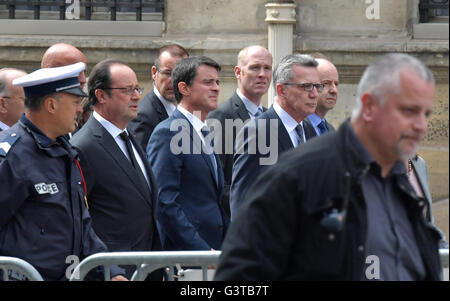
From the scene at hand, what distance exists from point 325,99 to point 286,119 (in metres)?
1.27

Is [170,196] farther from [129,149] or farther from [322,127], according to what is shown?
[322,127]

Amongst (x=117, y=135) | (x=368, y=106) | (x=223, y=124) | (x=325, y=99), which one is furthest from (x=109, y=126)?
(x=368, y=106)

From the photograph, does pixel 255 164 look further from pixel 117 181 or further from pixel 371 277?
pixel 371 277

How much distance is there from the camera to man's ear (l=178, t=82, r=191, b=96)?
6.19m

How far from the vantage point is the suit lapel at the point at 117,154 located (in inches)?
211

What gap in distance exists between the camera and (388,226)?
3305 mm

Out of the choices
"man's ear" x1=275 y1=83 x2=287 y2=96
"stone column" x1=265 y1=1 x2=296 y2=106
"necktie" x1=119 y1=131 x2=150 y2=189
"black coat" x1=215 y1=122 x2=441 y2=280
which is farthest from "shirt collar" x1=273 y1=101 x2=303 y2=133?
"stone column" x1=265 y1=1 x2=296 y2=106

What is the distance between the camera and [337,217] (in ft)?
10.1

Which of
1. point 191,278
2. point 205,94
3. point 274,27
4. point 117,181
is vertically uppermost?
point 274,27

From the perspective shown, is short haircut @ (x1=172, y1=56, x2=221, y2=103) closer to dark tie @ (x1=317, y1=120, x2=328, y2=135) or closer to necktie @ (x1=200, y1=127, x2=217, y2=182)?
necktie @ (x1=200, y1=127, x2=217, y2=182)

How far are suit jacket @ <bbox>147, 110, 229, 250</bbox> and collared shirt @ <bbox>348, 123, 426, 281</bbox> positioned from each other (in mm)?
2360

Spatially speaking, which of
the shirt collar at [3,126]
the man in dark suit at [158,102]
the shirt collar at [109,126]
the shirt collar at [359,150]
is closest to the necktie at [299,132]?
the shirt collar at [109,126]

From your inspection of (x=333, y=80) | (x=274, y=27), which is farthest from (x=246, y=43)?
(x=333, y=80)

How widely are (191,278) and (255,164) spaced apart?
1.08 m
